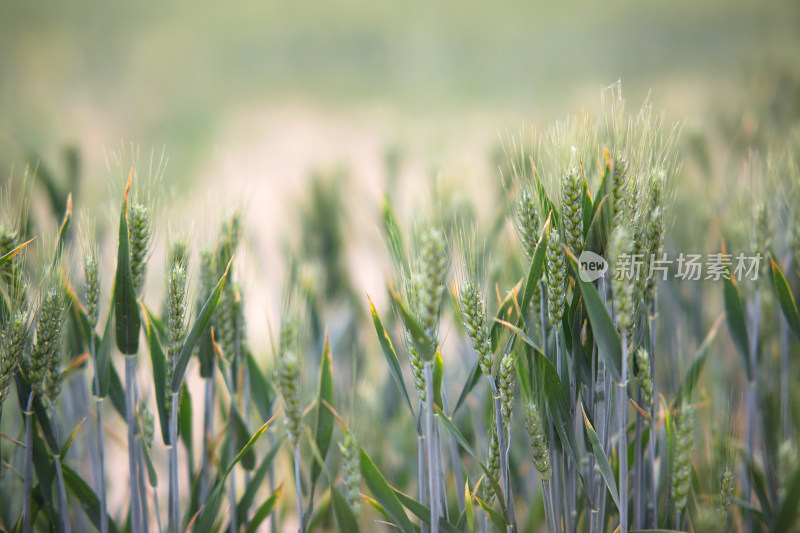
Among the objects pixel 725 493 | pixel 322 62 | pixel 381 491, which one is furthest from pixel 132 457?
pixel 322 62

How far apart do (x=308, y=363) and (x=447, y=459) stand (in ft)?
0.89

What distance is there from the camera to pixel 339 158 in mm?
1128

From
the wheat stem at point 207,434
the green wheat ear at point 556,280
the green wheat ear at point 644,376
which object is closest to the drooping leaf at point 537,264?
the green wheat ear at point 556,280

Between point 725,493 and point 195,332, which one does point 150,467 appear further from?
point 725,493

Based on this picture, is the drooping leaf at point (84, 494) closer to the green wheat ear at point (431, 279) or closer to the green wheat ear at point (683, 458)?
the green wheat ear at point (431, 279)

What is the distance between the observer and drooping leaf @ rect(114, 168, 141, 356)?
43 centimetres

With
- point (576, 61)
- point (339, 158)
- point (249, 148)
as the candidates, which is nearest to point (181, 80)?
point (249, 148)

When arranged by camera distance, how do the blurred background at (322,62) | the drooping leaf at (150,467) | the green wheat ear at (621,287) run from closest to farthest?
the green wheat ear at (621,287) → the drooping leaf at (150,467) → the blurred background at (322,62)

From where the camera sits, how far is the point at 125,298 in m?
0.44

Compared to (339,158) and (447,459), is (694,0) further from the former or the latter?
(447,459)

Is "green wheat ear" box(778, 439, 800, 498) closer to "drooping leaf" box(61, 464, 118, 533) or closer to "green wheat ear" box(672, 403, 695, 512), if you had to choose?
"green wheat ear" box(672, 403, 695, 512)

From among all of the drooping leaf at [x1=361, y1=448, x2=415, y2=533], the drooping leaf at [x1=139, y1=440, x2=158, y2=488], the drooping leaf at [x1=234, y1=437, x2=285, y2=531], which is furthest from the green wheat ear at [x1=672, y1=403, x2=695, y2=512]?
the drooping leaf at [x1=139, y1=440, x2=158, y2=488]

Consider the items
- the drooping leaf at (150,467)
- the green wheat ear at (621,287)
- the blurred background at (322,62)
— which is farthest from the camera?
the blurred background at (322,62)

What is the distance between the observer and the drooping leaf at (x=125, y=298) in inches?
17.1
